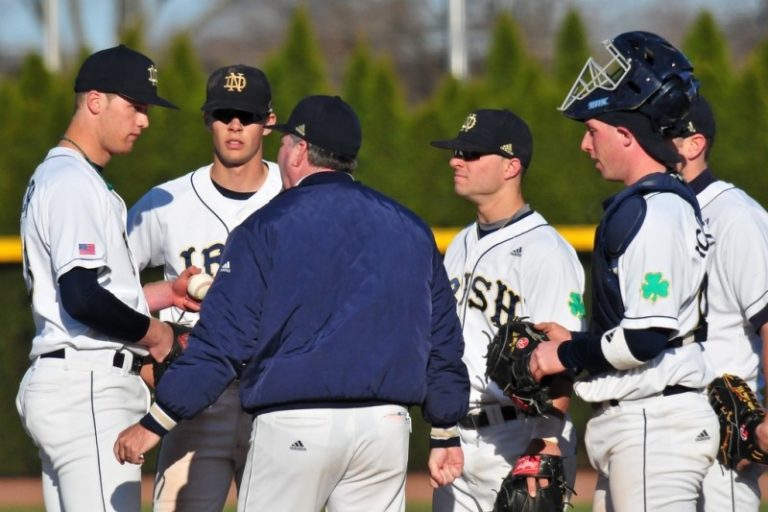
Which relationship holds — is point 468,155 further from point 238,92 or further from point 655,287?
point 655,287

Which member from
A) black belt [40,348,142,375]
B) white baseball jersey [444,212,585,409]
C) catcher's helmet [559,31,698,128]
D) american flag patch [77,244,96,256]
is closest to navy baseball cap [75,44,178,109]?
american flag patch [77,244,96,256]

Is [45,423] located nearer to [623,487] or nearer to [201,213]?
[201,213]

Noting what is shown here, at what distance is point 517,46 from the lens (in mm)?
10336

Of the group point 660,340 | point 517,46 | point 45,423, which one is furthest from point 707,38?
point 45,423

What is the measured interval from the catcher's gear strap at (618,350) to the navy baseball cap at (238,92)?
1843mm

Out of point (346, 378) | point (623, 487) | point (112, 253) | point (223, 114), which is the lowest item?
point (623, 487)

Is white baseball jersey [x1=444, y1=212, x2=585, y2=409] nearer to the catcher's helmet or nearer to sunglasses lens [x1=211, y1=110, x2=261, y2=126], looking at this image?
the catcher's helmet

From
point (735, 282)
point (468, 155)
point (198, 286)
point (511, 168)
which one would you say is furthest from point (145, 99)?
point (735, 282)

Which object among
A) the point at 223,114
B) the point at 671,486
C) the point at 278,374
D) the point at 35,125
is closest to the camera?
the point at 278,374

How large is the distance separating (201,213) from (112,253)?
79 cm

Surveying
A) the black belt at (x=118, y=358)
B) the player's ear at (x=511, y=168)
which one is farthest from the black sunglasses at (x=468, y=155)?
the black belt at (x=118, y=358)

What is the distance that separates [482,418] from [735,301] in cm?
105

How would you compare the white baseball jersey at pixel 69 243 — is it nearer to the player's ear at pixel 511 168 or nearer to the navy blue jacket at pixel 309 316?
the navy blue jacket at pixel 309 316

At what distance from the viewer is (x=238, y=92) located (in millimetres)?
5180
